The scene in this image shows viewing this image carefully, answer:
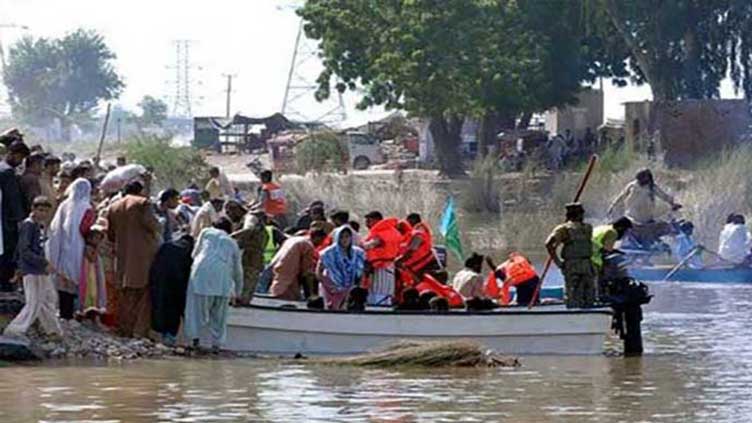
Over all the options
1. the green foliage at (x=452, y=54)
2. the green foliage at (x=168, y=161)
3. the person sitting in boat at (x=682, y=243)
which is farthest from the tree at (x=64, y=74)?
the person sitting in boat at (x=682, y=243)

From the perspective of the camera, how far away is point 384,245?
2314 cm

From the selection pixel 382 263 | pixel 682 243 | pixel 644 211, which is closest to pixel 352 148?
pixel 682 243

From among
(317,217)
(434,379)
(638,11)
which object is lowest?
(434,379)

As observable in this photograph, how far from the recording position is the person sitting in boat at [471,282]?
74.7 ft

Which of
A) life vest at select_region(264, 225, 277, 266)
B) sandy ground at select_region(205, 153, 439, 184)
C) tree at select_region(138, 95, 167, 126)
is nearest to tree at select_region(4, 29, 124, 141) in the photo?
tree at select_region(138, 95, 167, 126)

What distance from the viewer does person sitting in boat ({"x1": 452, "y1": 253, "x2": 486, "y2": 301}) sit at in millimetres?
22781

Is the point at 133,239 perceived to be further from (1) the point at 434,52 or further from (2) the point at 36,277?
(1) the point at 434,52

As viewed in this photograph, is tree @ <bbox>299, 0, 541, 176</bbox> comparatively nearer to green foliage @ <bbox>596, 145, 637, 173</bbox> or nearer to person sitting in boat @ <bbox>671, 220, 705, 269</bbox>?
green foliage @ <bbox>596, 145, 637, 173</bbox>

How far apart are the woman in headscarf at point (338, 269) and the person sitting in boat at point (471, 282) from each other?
116 cm

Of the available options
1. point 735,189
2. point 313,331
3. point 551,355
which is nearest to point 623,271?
point 551,355

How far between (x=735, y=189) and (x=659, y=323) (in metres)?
14.4

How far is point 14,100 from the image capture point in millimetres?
142125

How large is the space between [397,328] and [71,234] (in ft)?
10.8

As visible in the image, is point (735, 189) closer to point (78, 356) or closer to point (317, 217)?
point (317, 217)
